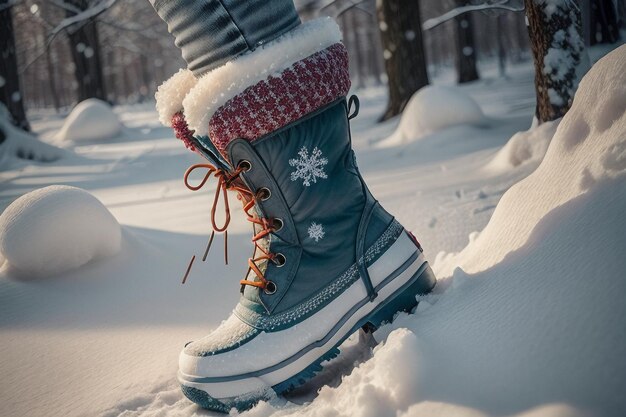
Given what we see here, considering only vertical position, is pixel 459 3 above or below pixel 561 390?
above

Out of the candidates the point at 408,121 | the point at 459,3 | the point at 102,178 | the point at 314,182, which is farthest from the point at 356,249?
the point at 459,3

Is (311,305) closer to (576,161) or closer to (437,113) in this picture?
(576,161)

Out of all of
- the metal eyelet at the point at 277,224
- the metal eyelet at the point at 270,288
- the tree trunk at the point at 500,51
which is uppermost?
the metal eyelet at the point at 277,224

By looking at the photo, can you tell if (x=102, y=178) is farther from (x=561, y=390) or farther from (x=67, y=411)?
(x=561, y=390)

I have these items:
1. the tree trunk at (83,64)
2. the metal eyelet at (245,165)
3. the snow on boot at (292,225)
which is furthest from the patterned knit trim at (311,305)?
the tree trunk at (83,64)

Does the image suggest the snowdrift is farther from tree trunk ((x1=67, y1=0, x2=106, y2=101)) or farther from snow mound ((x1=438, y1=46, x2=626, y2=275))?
tree trunk ((x1=67, y1=0, x2=106, y2=101))

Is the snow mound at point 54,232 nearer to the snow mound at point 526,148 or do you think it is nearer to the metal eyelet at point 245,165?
the metal eyelet at point 245,165

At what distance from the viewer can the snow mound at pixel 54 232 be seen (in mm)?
1537

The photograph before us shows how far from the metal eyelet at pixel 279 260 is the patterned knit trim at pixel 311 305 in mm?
87

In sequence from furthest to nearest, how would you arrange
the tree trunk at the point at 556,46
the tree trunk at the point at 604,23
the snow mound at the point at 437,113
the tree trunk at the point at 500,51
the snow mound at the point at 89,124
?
the tree trunk at the point at 500,51, the snow mound at the point at 89,124, the snow mound at the point at 437,113, the tree trunk at the point at 604,23, the tree trunk at the point at 556,46

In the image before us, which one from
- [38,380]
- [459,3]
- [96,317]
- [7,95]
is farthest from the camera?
[459,3]

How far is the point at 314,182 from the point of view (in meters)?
0.93

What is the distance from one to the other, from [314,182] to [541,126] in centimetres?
145

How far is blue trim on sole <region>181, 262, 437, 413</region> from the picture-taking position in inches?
34.5
